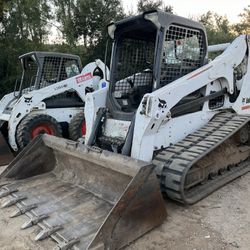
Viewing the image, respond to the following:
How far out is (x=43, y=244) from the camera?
3094 millimetres

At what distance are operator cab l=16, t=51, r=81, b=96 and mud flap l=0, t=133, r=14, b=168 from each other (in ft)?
4.74

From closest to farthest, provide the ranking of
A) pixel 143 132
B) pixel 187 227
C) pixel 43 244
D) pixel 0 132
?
1. pixel 43 244
2. pixel 187 227
3. pixel 143 132
4. pixel 0 132

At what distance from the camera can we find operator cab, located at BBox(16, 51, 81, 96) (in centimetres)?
730

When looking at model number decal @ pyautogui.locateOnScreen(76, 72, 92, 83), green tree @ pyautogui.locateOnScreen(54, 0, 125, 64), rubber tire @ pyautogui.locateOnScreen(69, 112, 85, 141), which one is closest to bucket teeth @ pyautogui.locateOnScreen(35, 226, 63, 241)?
rubber tire @ pyautogui.locateOnScreen(69, 112, 85, 141)

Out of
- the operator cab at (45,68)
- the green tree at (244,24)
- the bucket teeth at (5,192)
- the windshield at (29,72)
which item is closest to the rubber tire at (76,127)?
the operator cab at (45,68)

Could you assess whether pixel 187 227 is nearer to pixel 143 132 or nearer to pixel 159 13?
pixel 143 132

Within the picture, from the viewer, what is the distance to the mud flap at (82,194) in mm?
2975

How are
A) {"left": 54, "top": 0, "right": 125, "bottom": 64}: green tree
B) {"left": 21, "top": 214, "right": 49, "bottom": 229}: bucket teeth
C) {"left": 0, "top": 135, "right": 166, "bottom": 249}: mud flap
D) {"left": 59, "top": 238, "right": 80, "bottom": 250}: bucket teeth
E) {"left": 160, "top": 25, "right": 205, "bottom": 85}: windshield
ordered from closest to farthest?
{"left": 59, "top": 238, "right": 80, "bottom": 250}: bucket teeth → {"left": 0, "top": 135, "right": 166, "bottom": 249}: mud flap → {"left": 21, "top": 214, "right": 49, "bottom": 229}: bucket teeth → {"left": 160, "top": 25, "right": 205, "bottom": 85}: windshield → {"left": 54, "top": 0, "right": 125, "bottom": 64}: green tree

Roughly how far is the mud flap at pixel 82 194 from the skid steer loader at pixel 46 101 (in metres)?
2.21

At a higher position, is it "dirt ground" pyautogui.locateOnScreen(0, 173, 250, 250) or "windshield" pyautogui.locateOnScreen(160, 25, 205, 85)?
"windshield" pyautogui.locateOnScreen(160, 25, 205, 85)

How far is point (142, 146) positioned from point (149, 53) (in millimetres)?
1758

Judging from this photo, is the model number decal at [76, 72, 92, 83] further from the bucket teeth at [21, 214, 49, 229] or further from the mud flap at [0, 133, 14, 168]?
the bucket teeth at [21, 214, 49, 229]

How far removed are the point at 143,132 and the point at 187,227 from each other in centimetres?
112

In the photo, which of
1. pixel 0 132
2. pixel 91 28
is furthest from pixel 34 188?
pixel 91 28
